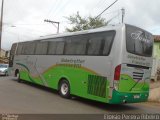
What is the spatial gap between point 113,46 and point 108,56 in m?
0.47

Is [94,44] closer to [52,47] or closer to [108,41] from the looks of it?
[108,41]

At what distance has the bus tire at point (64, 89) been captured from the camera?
15178 mm

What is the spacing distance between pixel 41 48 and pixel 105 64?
7.36m

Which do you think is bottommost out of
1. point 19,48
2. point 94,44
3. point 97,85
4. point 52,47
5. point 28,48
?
point 97,85

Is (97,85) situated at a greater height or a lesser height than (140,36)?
lesser

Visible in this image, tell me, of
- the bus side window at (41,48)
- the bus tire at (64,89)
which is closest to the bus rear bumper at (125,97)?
the bus tire at (64,89)

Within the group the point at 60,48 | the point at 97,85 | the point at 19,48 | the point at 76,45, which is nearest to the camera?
the point at 97,85

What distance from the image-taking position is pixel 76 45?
48.6 ft

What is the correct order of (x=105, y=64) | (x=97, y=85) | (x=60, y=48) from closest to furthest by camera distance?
(x=105, y=64)
(x=97, y=85)
(x=60, y=48)

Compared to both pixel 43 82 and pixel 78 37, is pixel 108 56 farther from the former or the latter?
pixel 43 82

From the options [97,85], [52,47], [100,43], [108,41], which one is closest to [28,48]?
[52,47]

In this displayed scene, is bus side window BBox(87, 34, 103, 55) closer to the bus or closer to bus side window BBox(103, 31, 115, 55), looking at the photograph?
the bus

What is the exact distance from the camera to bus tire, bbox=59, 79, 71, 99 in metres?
15.2

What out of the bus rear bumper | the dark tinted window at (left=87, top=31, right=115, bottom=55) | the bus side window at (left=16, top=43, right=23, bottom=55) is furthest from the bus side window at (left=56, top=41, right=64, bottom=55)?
the bus side window at (left=16, top=43, right=23, bottom=55)
